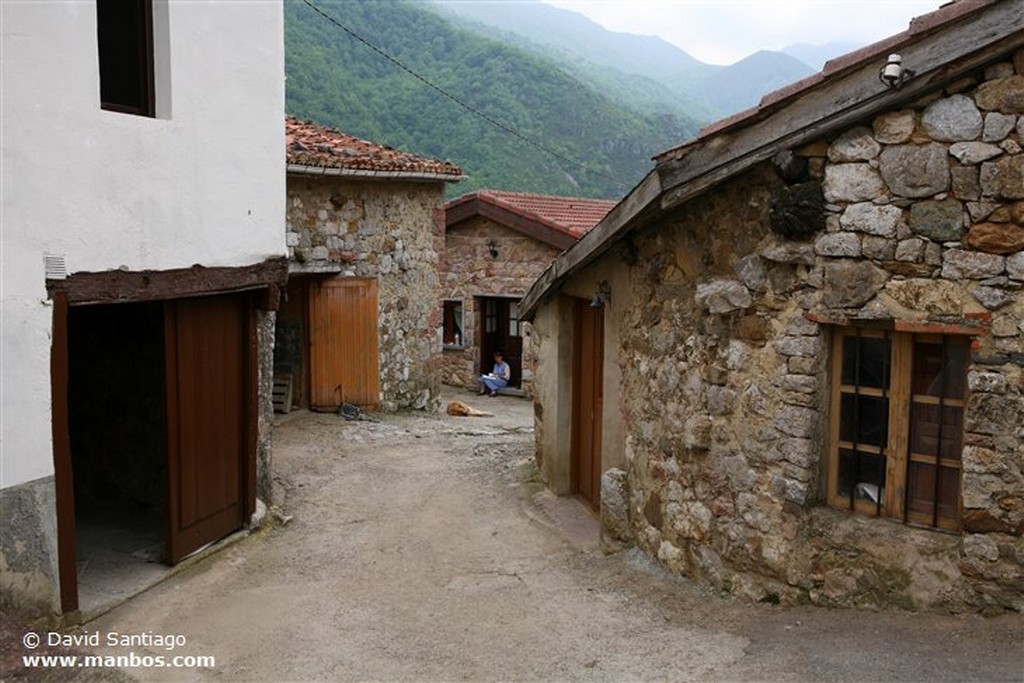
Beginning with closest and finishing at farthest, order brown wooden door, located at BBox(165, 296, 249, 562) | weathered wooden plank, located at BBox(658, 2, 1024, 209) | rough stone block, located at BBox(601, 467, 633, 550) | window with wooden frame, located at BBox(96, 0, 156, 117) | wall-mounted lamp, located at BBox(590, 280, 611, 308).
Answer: weathered wooden plank, located at BBox(658, 2, 1024, 209), window with wooden frame, located at BBox(96, 0, 156, 117), brown wooden door, located at BBox(165, 296, 249, 562), rough stone block, located at BBox(601, 467, 633, 550), wall-mounted lamp, located at BBox(590, 280, 611, 308)

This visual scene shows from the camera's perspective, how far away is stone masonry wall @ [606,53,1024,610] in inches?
189

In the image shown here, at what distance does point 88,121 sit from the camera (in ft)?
18.4

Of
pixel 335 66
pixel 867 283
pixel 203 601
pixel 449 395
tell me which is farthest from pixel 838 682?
pixel 335 66

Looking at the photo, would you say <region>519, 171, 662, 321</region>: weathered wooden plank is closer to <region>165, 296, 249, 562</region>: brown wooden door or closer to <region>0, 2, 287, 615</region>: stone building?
<region>0, 2, 287, 615</region>: stone building

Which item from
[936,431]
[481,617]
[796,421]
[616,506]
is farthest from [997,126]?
[481,617]

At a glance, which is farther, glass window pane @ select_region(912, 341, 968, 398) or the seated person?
the seated person

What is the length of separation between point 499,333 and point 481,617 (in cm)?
1214

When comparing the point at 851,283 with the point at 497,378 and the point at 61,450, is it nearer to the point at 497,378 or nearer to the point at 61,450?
the point at 61,450

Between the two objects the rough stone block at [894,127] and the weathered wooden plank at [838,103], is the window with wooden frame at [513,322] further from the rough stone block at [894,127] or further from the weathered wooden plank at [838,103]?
the rough stone block at [894,127]

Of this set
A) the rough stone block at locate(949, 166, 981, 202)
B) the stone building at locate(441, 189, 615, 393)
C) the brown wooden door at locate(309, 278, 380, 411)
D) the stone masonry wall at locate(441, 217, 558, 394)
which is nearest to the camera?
the rough stone block at locate(949, 166, 981, 202)

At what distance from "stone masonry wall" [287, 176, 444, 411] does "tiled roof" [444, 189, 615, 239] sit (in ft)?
8.37

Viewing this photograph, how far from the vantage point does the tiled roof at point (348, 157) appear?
11.5 meters

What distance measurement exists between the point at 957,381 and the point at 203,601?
16.3ft

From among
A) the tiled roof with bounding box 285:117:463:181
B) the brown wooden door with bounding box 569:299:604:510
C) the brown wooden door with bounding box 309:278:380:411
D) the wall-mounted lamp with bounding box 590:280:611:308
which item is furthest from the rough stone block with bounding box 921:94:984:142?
the brown wooden door with bounding box 309:278:380:411
